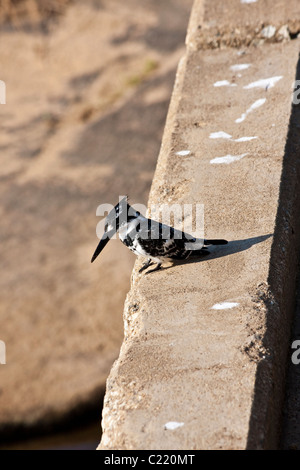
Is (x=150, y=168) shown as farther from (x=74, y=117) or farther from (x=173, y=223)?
(x=173, y=223)

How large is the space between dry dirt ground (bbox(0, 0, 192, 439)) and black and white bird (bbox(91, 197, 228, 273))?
5767 millimetres

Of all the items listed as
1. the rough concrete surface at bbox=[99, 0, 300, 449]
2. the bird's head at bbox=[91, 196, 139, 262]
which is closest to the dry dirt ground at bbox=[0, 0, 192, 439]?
the rough concrete surface at bbox=[99, 0, 300, 449]

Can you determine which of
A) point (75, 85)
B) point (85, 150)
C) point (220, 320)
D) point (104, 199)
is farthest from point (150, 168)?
point (220, 320)

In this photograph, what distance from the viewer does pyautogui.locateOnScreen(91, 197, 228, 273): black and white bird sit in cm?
323

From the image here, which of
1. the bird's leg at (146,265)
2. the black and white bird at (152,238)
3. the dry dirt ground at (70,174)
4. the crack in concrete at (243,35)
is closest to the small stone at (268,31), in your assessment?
the crack in concrete at (243,35)

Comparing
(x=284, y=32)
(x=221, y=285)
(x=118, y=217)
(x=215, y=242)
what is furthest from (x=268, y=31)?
(x=221, y=285)

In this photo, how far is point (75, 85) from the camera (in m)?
14.9

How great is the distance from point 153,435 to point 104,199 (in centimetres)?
884

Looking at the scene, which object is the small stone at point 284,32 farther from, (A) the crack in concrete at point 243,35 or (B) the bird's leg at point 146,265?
(B) the bird's leg at point 146,265

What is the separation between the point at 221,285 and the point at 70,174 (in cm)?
917

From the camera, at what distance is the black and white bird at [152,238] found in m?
3.23

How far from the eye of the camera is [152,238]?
3.31 metres

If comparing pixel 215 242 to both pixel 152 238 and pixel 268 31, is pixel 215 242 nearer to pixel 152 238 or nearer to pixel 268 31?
pixel 152 238

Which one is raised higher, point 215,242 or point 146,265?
point 215,242
